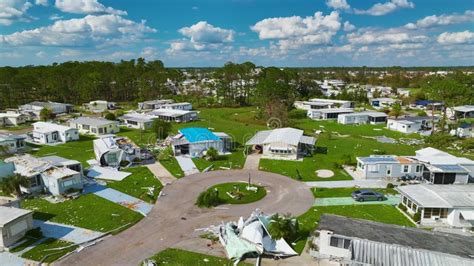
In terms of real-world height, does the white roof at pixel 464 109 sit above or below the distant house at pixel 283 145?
above

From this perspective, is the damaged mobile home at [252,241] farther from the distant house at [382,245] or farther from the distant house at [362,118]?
the distant house at [362,118]

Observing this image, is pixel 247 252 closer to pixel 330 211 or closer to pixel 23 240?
pixel 330 211

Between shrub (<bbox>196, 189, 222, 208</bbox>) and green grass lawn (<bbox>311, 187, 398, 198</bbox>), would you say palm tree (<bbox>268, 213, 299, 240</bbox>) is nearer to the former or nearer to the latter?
shrub (<bbox>196, 189, 222, 208</bbox>)

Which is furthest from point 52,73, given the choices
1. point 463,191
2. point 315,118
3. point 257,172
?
point 463,191

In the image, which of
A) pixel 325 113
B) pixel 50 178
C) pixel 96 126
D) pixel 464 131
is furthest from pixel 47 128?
pixel 464 131

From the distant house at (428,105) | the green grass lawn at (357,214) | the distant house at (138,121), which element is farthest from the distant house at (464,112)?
the distant house at (138,121)

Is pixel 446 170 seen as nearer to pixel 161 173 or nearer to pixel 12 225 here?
pixel 161 173
